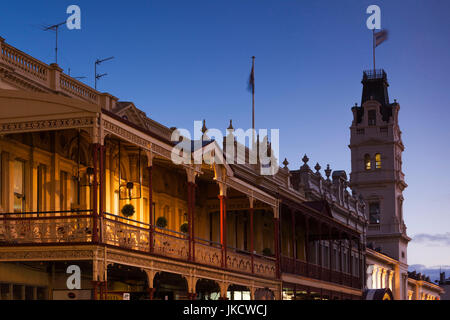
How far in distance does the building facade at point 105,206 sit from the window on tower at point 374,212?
57.4 metres

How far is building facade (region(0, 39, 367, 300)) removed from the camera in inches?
816

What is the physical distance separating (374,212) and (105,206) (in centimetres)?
7258

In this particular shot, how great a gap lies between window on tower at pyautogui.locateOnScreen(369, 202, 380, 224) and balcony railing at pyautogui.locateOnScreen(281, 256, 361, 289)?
4656 centimetres

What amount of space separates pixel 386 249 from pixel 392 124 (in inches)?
572

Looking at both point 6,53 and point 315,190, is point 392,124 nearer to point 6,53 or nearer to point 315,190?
point 315,190

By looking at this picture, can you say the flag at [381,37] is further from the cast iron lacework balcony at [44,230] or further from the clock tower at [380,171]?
the cast iron lacework balcony at [44,230]

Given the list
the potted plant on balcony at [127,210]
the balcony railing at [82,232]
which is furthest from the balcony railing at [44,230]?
the potted plant on balcony at [127,210]

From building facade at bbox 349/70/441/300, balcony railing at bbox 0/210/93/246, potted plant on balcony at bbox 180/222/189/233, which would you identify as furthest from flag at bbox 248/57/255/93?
building facade at bbox 349/70/441/300

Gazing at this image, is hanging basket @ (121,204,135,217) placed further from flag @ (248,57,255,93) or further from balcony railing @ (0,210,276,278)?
flag @ (248,57,255,93)

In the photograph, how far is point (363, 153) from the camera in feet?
319

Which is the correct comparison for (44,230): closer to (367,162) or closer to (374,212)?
(374,212)

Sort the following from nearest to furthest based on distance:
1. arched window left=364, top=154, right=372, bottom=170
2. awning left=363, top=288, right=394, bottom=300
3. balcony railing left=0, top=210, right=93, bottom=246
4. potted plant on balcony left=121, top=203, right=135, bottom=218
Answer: balcony railing left=0, top=210, right=93, bottom=246 → potted plant on balcony left=121, top=203, right=135, bottom=218 → awning left=363, top=288, right=394, bottom=300 → arched window left=364, top=154, right=372, bottom=170

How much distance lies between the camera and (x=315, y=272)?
136 feet
